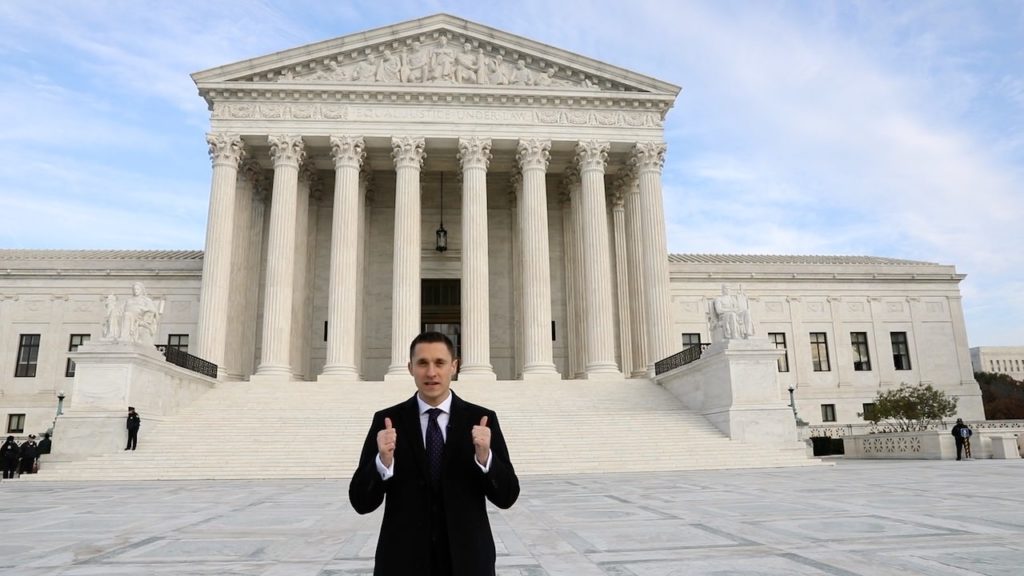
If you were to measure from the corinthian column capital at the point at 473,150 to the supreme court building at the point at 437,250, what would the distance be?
0.37 feet

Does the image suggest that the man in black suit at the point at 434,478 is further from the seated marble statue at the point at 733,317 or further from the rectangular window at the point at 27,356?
the rectangular window at the point at 27,356

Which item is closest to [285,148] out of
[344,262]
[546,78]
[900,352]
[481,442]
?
[344,262]

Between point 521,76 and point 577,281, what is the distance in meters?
11.8

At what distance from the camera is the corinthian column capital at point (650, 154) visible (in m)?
34.5

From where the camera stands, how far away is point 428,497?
10.6 feet

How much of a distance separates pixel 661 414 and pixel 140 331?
19.1m

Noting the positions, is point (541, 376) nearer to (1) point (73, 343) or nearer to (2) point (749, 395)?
(2) point (749, 395)

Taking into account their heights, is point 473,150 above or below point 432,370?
above

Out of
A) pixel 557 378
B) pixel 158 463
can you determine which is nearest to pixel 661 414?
pixel 557 378

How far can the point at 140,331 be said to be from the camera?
23.8 metres

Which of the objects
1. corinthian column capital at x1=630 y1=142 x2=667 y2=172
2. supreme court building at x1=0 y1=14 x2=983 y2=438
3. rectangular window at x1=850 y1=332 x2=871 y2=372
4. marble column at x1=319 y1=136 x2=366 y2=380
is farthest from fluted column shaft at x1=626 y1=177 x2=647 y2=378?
rectangular window at x1=850 y1=332 x2=871 y2=372

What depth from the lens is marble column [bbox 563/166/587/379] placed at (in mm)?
36938

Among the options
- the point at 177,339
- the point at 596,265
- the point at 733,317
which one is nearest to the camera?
the point at 733,317

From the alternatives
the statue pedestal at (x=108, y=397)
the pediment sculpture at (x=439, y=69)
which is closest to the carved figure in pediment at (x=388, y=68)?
the pediment sculpture at (x=439, y=69)
